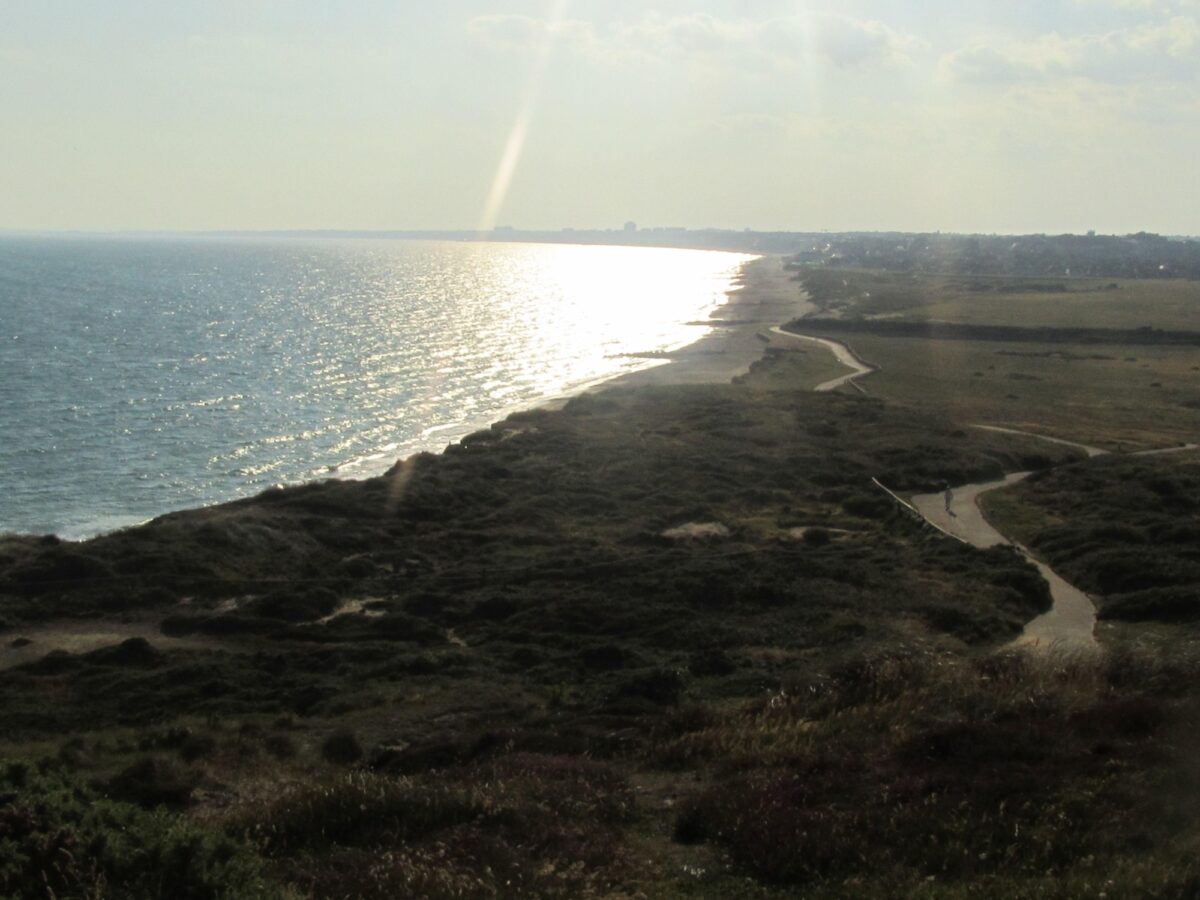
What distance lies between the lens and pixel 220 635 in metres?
29.3

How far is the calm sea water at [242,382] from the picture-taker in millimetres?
53250

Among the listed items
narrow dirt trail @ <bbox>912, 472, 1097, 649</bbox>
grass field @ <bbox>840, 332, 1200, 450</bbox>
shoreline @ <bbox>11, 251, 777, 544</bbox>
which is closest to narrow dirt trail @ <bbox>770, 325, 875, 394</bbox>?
grass field @ <bbox>840, 332, 1200, 450</bbox>

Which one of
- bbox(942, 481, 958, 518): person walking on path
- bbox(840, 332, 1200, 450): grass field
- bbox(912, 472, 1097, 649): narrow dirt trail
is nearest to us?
bbox(912, 472, 1097, 649): narrow dirt trail

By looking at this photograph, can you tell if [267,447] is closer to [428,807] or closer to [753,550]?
[753,550]

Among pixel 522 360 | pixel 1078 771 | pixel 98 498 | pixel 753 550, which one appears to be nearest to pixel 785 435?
pixel 753 550

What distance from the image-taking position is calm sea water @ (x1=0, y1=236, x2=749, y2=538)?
2096 inches

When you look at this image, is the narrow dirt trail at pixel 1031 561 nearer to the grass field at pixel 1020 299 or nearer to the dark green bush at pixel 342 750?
the dark green bush at pixel 342 750

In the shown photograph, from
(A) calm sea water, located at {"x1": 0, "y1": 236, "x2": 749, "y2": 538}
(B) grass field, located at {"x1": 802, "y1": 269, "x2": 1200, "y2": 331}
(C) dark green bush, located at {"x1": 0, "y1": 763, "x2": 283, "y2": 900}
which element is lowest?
(A) calm sea water, located at {"x1": 0, "y1": 236, "x2": 749, "y2": 538}

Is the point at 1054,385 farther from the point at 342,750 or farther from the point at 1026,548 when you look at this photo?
the point at 342,750


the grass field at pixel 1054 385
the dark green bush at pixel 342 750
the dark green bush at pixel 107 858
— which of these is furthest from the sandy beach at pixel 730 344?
the dark green bush at pixel 107 858

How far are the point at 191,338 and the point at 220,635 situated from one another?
89.0 metres

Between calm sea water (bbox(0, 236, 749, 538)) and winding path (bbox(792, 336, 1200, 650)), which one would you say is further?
calm sea water (bbox(0, 236, 749, 538))

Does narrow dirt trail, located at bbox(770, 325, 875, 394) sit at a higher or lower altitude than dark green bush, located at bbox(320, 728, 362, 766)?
higher

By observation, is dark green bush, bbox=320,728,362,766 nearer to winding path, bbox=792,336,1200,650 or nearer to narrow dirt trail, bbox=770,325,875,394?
winding path, bbox=792,336,1200,650
